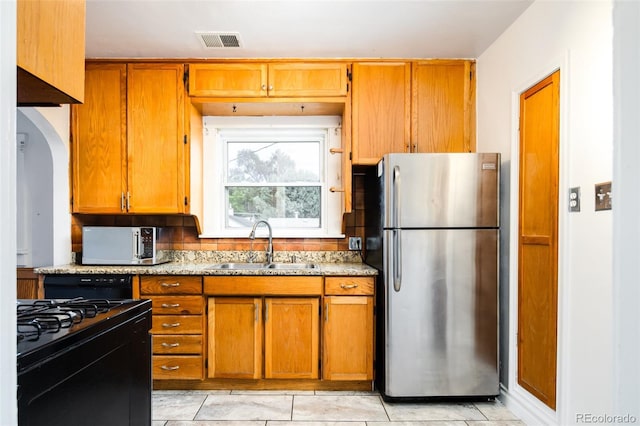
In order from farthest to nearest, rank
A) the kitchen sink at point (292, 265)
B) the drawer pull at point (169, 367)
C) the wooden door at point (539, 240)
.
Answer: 1. the kitchen sink at point (292, 265)
2. the drawer pull at point (169, 367)
3. the wooden door at point (539, 240)

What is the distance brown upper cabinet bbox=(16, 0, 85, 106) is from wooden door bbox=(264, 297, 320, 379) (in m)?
2.01

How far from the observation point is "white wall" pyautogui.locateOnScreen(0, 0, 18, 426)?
1.49 feet

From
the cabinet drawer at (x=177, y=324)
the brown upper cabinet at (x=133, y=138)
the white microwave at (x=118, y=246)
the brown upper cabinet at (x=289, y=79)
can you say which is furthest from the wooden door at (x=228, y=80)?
the cabinet drawer at (x=177, y=324)

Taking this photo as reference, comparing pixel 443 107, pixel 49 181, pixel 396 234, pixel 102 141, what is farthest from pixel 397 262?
pixel 49 181

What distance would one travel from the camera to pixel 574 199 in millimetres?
1878

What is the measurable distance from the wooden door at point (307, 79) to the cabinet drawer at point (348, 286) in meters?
1.38

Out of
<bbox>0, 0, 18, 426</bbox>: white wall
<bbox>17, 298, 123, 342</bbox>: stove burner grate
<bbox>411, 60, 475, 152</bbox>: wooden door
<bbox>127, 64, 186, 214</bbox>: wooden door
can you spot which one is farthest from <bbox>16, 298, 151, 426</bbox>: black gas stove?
<bbox>411, 60, 475, 152</bbox>: wooden door

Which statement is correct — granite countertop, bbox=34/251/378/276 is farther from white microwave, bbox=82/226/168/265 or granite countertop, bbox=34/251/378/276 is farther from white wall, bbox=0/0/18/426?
white wall, bbox=0/0/18/426

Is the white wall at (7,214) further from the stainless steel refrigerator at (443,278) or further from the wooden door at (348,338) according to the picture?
the wooden door at (348,338)

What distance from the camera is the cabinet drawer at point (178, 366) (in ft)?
8.87

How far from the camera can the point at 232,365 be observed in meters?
2.73

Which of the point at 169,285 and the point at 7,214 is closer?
the point at 7,214

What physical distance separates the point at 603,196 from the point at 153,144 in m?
2.85

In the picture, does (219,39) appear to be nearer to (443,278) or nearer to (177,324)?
(177,324)
